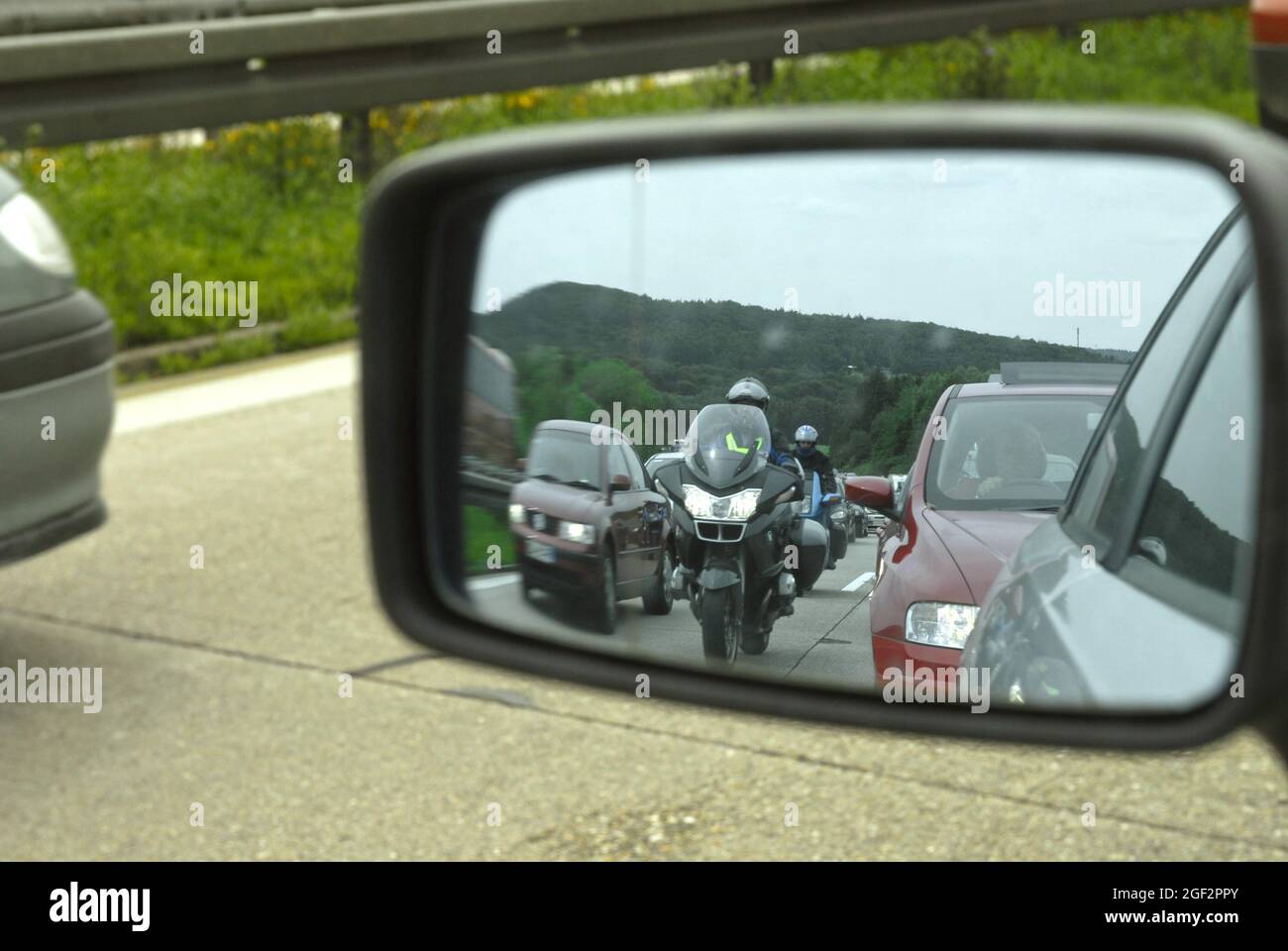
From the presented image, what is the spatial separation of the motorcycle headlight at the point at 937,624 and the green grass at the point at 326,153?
803 cm

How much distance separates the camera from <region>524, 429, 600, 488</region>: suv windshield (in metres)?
1.57

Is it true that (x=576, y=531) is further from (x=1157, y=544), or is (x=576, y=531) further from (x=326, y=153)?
(x=326, y=153)

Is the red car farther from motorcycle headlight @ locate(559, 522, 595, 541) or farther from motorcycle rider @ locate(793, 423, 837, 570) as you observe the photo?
motorcycle headlight @ locate(559, 522, 595, 541)

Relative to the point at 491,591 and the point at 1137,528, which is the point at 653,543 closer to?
the point at 491,591

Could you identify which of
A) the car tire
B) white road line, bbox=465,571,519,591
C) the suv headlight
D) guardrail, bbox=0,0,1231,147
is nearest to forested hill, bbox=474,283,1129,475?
the car tire

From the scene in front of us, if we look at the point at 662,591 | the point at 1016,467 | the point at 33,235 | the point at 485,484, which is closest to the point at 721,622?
the point at 662,591

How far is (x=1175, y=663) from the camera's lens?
1.35 metres

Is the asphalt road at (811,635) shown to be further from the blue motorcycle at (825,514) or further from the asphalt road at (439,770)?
the asphalt road at (439,770)

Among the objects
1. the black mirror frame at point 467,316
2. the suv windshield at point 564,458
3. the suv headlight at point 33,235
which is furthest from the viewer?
the suv headlight at point 33,235

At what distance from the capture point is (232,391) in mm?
8531

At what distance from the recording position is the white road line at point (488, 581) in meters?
1.75

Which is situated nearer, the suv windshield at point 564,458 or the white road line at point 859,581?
the white road line at point 859,581

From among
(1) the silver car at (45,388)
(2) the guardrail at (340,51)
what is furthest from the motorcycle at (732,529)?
(2) the guardrail at (340,51)

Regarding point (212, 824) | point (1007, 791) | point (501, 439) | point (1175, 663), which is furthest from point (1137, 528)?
point (212, 824)
